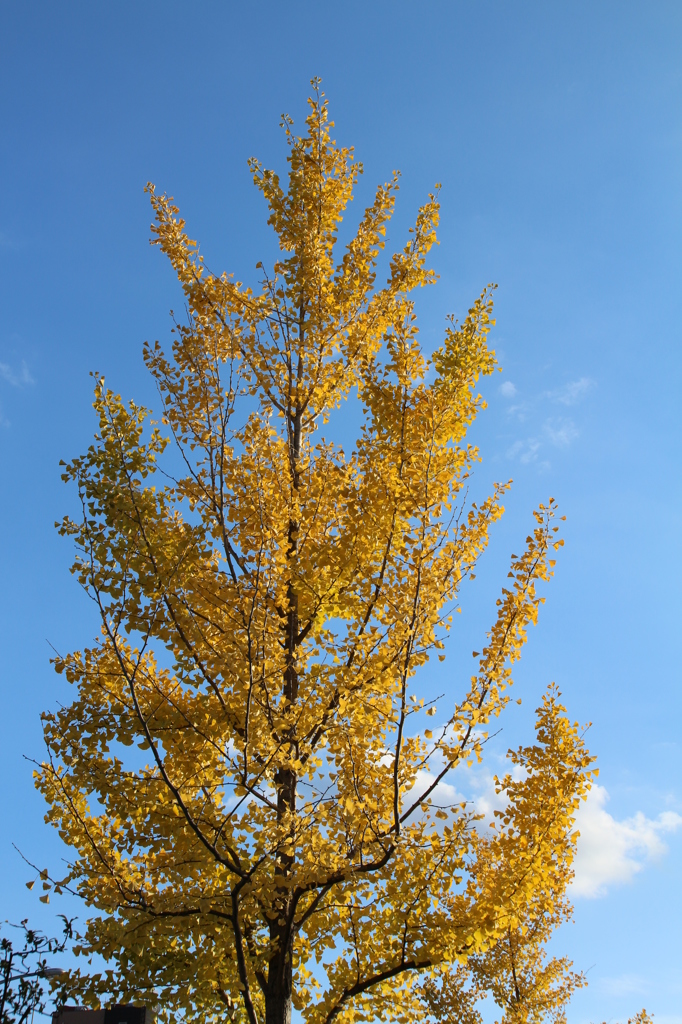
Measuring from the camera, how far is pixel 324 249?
17.8 ft

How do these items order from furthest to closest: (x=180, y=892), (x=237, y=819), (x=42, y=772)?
(x=42, y=772), (x=180, y=892), (x=237, y=819)

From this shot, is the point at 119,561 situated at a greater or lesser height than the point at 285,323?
lesser

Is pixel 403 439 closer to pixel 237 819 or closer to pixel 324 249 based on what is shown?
pixel 237 819

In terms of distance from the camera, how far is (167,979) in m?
3.77

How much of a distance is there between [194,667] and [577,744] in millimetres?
2330

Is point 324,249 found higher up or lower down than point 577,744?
higher up

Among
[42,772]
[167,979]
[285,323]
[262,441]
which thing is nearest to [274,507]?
[262,441]

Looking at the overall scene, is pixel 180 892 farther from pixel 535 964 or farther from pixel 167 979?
pixel 535 964

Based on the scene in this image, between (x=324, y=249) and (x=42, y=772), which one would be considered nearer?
(x=42, y=772)

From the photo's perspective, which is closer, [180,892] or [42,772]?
[180,892]

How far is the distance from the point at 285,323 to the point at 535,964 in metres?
10.2

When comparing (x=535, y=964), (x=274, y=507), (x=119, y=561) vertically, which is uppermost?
(x=274, y=507)

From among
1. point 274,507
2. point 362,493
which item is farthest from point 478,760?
point 274,507

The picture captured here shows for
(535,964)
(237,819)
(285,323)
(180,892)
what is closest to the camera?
(237,819)
